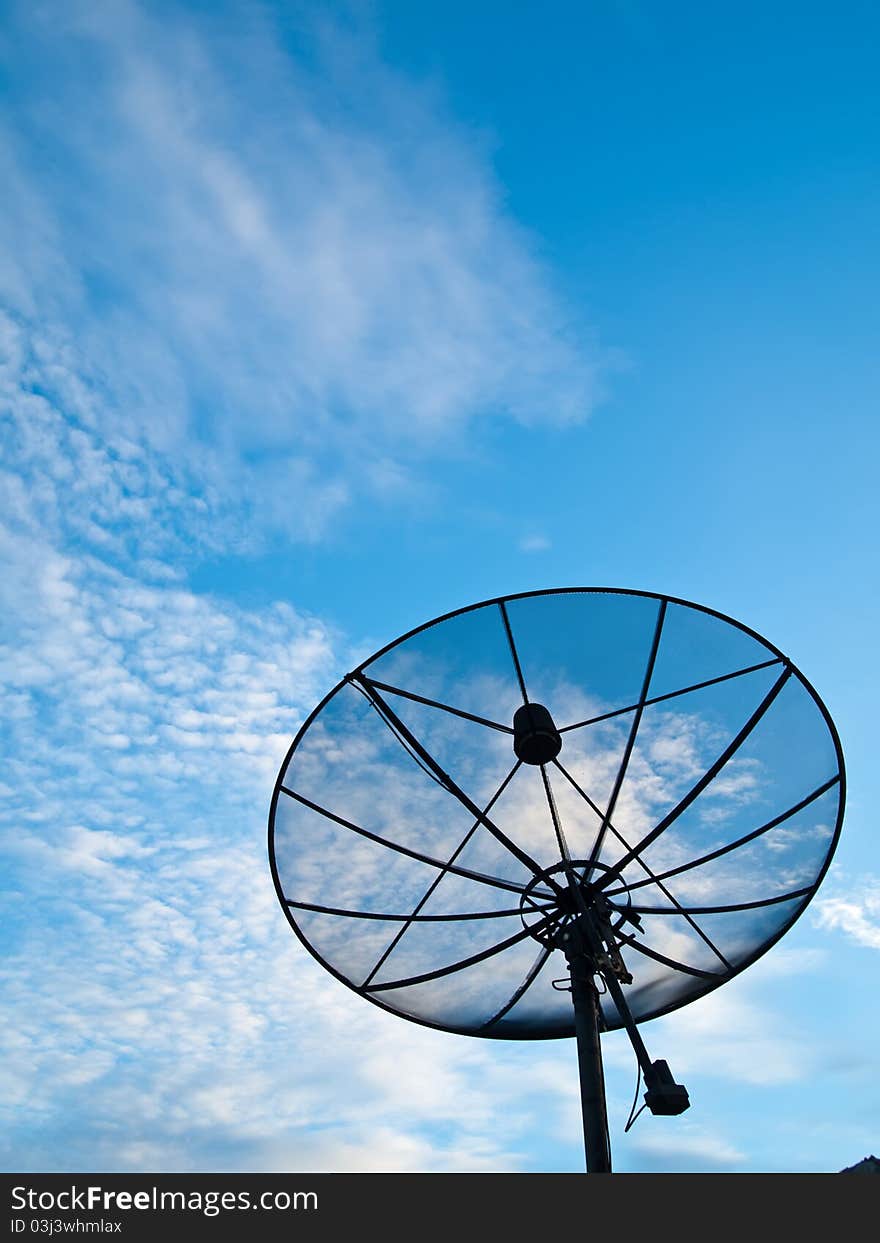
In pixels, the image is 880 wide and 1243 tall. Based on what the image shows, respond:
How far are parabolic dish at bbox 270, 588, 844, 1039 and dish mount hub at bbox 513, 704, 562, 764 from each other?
408 mm

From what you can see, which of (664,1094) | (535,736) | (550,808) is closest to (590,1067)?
(664,1094)

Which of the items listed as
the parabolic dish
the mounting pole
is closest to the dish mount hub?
the parabolic dish

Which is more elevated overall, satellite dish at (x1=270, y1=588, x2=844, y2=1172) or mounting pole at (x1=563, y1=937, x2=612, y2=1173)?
satellite dish at (x1=270, y1=588, x2=844, y2=1172)

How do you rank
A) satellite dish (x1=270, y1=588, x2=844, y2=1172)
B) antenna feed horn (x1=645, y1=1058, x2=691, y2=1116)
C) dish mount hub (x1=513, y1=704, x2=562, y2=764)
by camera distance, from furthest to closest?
dish mount hub (x1=513, y1=704, x2=562, y2=764), satellite dish (x1=270, y1=588, x2=844, y2=1172), antenna feed horn (x1=645, y1=1058, x2=691, y2=1116)

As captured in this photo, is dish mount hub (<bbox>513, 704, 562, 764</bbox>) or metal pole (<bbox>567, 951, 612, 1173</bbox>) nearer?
metal pole (<bbox>567, 951, 612, 1173</bbox>)

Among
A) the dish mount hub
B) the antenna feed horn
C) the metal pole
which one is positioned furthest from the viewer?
the dish mount hub

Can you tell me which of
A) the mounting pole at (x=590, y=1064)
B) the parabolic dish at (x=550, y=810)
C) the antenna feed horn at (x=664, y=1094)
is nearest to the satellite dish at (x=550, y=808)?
the parabolic dish at (x=550, y=810)

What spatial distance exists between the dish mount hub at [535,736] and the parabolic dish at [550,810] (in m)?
0.41

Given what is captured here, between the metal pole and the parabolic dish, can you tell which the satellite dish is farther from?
the metal pole

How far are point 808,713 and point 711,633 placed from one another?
4.65ft

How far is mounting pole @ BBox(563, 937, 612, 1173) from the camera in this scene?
27.9 feet

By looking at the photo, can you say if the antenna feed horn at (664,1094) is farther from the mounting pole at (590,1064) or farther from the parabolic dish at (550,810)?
the parabolic dish at (550,810)
